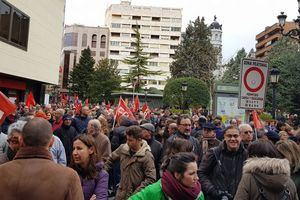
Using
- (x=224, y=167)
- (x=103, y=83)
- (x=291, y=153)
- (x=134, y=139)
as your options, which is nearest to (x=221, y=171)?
(x=224, y=167)

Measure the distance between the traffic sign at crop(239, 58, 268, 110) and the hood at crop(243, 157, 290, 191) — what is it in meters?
3.52

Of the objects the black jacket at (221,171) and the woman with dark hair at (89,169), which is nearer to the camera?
the woman with dark hair at (89,169)

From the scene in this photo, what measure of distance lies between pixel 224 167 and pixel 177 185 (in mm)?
2020

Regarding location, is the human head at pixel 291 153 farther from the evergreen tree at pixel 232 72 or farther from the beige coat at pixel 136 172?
the evergreen tree at pixel 232 72

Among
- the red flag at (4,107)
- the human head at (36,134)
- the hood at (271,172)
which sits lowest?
the hood at (271,172)

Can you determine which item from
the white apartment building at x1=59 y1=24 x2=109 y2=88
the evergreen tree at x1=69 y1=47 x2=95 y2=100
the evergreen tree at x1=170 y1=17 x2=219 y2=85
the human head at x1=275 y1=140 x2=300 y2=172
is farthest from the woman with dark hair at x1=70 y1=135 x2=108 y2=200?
the white apartment building at x1=59 y1=24 x2=109 y2=88

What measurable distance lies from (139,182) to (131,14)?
106687 millimetres

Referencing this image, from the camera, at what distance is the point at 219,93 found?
57.1 feet

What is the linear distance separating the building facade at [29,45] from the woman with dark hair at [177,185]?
22.0 meters

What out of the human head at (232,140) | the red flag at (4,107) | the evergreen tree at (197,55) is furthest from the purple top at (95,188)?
the evergreen tree at (197,55)

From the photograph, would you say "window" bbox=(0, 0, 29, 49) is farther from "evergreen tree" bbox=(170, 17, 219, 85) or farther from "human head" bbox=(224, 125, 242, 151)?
"evergreen tree" bbox=(170, 17, 219, 85)

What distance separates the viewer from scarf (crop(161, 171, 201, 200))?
3.24 m

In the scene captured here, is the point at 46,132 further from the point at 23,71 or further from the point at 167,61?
the point at 167,61

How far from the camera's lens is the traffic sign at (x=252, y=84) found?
7266 mm
